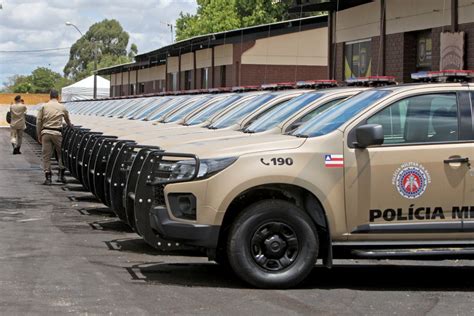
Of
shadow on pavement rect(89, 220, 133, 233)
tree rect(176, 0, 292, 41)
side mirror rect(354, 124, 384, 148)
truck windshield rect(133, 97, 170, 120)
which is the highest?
tree rect(176, 0, 292, 41)

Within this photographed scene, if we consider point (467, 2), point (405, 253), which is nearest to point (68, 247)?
point (405, 253)

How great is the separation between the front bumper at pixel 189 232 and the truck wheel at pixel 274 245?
6.2 inches

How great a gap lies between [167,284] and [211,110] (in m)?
6.51

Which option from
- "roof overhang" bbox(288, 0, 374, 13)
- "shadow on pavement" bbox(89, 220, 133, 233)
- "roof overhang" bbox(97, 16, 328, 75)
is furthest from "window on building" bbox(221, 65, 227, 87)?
"shadow on pavement" bbox(89, 220, 133, 233)

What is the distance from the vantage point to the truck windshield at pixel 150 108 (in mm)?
18016

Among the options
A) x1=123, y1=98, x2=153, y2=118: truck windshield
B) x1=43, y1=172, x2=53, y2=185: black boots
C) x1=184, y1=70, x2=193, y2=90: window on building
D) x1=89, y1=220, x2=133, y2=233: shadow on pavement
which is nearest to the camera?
x1=89, y1=220, x2=133, y2=233: shadow on pavement

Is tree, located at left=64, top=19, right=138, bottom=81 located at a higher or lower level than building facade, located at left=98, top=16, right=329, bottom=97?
higher

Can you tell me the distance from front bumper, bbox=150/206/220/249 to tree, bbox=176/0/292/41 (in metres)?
54.2

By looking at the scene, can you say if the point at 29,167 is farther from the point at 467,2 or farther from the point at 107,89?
the point at 107,89

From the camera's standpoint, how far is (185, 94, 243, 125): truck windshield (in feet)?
44.9

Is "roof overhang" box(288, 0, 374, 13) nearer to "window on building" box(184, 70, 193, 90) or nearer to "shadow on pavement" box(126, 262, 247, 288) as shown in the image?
"shadow on pavement" box(126, 262, 247, 288)

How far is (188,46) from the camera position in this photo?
132 ft

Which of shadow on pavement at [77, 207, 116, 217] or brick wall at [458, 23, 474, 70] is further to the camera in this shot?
brick wall at [458, 23, 474, 70]

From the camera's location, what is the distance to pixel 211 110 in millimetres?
14117
